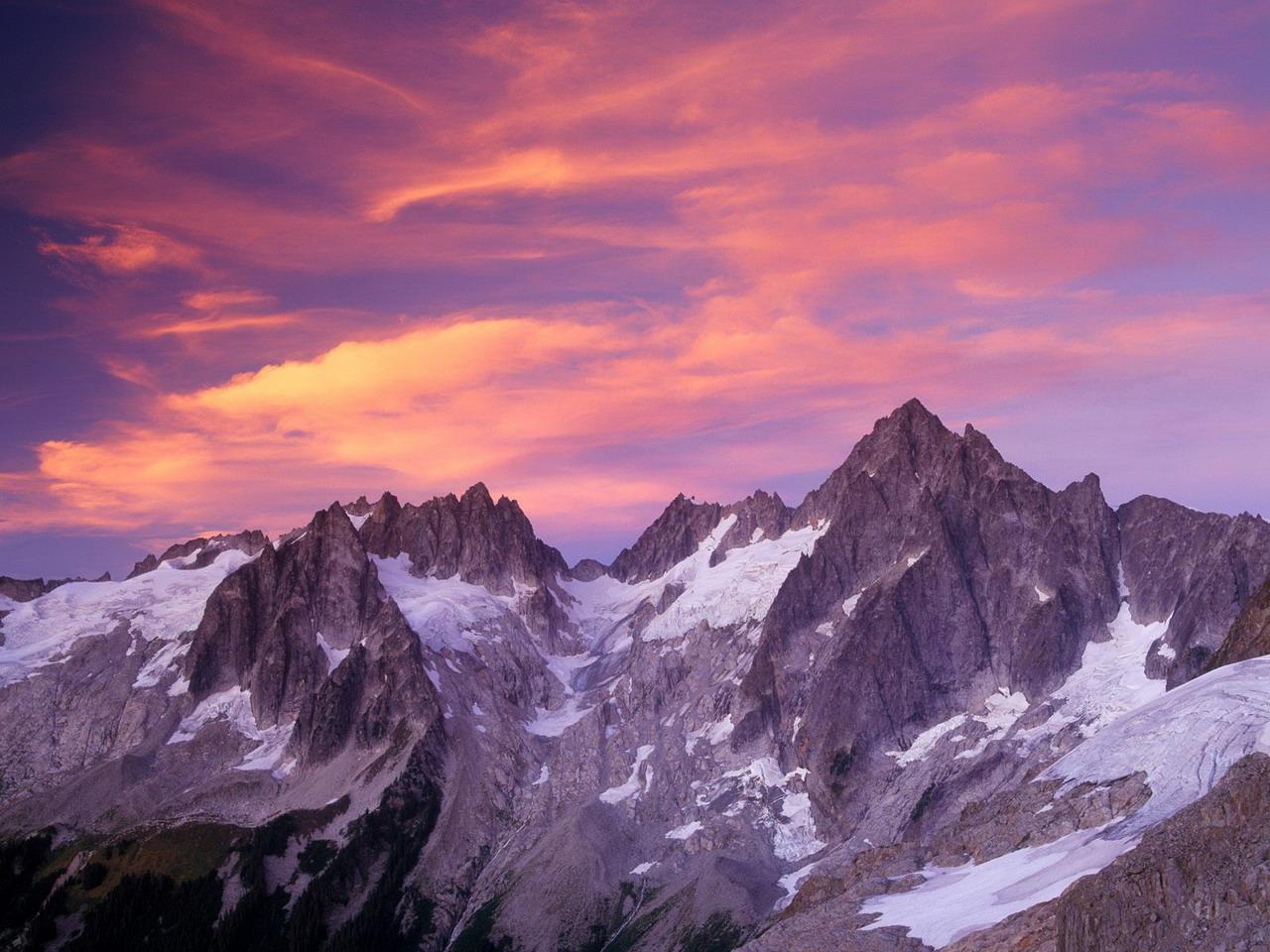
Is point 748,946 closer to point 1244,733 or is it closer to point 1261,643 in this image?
point 1244,733

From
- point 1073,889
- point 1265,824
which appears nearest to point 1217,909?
point 1265,824

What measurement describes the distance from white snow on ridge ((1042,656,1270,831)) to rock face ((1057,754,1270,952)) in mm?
29927

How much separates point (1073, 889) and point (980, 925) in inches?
842

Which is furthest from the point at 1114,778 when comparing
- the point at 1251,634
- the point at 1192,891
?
the point at 1251,634

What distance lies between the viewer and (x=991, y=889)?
103m

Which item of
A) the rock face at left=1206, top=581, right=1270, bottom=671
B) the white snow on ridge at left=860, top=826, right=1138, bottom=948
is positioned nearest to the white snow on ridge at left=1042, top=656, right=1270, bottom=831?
the white snow on ridge at left=860, top=826, right=1138, bottom=948

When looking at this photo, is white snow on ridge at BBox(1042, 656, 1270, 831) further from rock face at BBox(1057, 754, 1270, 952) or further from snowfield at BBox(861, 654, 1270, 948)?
rock face at BBox(1057, 754, 1270, 952)

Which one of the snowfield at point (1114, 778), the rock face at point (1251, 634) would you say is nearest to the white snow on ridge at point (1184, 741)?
the snowfield at point (1114, 778)

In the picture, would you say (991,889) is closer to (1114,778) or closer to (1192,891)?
(1114,778)

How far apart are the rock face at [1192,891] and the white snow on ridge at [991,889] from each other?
21272 millimetres

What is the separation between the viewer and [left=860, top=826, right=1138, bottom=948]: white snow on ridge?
9519cm

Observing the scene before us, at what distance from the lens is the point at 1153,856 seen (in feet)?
228

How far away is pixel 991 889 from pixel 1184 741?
25118 millimetres

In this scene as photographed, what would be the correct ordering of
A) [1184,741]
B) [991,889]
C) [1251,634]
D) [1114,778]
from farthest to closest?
[1251,634]
[1184,741]
[1114,778]
[991,889]
